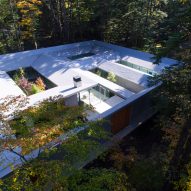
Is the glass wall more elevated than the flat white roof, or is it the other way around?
the flat white roof

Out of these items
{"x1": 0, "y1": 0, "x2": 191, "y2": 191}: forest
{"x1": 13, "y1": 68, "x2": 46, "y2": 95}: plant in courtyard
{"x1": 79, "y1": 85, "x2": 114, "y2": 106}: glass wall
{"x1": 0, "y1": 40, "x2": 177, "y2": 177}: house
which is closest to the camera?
{"x1": 0, "y1": 0, "x2": 191, "y2": 191}: forest

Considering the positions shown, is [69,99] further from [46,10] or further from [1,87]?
[46,10]

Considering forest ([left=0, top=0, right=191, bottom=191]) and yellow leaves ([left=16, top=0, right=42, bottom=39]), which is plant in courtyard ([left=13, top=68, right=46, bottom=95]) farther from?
yellow leaves ([left=16, top=0, right=42, bottom=39])

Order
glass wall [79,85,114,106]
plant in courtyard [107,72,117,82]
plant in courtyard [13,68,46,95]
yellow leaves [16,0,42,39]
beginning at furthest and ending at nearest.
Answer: yellow leaves [16,0,42,39], plant in courtyard [107,72,117,82], plant in courtyard [13,68,46,95], glass wall [79,85,114,106]

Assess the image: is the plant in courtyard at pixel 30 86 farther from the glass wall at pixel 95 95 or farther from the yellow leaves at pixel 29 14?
the yellow leaves at pixel 29 14

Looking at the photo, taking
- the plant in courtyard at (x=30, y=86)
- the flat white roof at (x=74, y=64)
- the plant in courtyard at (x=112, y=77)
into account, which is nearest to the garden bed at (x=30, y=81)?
the plant in courtyard at (x=30, y=86)

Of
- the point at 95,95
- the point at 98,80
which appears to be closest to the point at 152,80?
the point at 98,80

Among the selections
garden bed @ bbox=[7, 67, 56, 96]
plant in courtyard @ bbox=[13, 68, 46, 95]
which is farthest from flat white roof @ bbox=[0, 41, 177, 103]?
plant in courtyard @ bbox=[13, 68, 46, 95]
